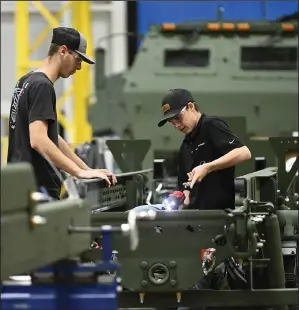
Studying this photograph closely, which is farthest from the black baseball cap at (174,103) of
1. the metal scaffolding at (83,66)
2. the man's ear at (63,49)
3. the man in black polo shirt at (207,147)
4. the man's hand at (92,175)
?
the metal scaffolding at (83,66)

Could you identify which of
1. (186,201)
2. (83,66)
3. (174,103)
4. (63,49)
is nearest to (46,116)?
(63,49)

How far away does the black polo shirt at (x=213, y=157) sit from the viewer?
18.0 feet

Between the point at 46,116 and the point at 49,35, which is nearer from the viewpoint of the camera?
the point at 46,116

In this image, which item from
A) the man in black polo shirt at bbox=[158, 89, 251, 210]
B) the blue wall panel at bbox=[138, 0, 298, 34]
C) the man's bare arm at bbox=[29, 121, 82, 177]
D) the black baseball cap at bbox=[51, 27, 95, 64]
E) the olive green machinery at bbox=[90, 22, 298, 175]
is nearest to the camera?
the man's bare arm at bbox=[29, 121, 82, 177]

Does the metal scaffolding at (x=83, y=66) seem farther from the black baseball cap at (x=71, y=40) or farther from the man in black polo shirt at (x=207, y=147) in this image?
the black baseball cap at (x=71, y=40)

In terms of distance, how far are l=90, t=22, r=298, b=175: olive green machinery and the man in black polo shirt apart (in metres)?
5.46

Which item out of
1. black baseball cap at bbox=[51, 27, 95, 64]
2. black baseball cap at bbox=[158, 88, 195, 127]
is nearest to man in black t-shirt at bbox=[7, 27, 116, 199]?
black baseball cap at bbox=[51, 27, 95, 64]

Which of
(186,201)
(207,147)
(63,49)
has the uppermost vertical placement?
(63,49)

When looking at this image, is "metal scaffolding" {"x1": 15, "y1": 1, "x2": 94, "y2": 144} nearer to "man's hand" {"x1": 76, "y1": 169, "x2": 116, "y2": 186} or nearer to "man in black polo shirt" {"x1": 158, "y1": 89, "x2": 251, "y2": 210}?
"man in black polo shirt" {"x1": 158, "y1": 89, "x2": 251, "y2": 210}

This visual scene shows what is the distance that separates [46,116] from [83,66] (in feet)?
36.3

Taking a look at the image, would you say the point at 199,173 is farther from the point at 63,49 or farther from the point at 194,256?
the point at 63,49

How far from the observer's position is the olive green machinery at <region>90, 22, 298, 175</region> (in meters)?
11.3

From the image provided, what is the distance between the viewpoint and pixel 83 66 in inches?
624

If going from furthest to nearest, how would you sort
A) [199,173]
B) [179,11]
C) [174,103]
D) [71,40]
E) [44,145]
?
[179,11] → [174,103] → [199,173] → [71,40] → [44,145]
